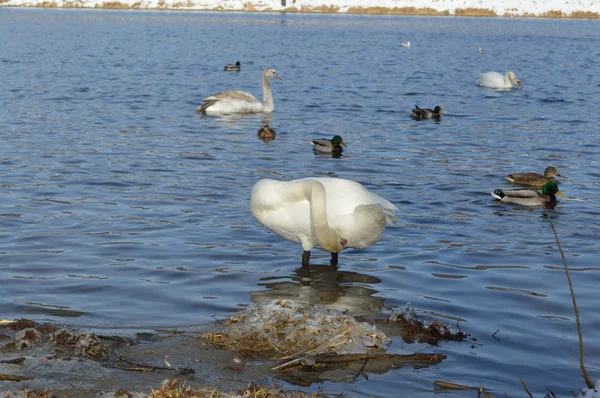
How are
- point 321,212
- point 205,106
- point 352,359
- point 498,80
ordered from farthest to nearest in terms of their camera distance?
1. point 498,80
2. point 205,106
3. point 321,212
4. point 352,359

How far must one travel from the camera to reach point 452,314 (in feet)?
26.3

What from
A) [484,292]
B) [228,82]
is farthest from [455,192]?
[228,82]

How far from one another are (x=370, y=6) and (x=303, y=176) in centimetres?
9579

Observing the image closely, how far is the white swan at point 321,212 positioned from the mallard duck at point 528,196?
4.41 m

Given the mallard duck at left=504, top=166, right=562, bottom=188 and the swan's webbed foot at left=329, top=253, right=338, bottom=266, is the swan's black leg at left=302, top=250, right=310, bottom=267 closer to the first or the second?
the swan's webbed foot at left=329, top=253, right=338, bottom=266

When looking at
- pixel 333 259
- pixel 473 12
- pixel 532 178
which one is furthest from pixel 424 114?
pixel 473 12

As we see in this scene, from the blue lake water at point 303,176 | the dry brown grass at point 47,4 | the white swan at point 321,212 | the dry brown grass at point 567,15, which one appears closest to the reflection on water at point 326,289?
the blue lake water at point 303,176

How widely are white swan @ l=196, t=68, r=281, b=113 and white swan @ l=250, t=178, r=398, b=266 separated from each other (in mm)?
14609

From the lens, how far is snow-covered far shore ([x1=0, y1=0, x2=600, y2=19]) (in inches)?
4139

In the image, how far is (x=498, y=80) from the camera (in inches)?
1220

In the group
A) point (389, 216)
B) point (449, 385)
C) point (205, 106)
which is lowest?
point (205, 106)

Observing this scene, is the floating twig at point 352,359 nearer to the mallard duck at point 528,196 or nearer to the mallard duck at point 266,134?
the mallard duck at point 528,196

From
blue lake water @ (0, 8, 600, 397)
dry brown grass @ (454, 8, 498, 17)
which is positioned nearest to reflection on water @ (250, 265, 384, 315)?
blue lake water @ (0, 8, 600, 397)

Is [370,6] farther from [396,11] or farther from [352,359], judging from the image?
[352,359]
